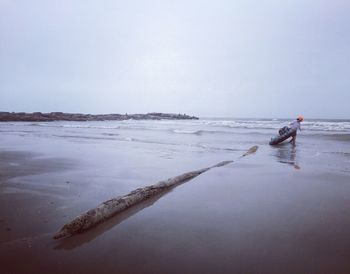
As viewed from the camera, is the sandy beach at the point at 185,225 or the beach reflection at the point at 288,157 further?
the beach reflection at the point at 288,157

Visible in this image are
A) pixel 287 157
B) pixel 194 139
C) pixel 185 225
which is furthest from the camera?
pixel 194 139

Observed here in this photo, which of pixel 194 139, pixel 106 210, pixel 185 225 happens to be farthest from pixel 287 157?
pixel 194 139

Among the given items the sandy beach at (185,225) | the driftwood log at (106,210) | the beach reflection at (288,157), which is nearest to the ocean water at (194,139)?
the beach reflection at (288,157)

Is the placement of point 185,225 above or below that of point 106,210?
below

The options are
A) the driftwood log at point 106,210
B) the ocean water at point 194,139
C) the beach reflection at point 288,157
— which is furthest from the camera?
the ocean water at point 194,139

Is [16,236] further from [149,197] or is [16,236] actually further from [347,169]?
[347,169]

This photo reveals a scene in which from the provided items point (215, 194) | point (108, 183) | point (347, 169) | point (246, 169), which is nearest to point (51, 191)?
point (108, 183)

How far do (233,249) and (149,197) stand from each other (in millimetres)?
2288

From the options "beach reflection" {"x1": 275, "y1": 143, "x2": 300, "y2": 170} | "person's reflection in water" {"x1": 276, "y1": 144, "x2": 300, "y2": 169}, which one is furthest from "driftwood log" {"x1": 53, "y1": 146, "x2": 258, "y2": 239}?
"person's reflection in water" {"x1": 276, "y1": 144, "x2": 300, "y2": 169}

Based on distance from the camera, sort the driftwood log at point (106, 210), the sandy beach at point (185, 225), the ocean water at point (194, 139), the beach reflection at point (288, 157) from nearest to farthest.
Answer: the sandy beach at point (185, 225)
the driftwood log at point (106, 210)
the beach reflection at point (288, 157)
the ocean water at point (194, 139)

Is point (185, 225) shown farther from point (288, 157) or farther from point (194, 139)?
point (194, 139)

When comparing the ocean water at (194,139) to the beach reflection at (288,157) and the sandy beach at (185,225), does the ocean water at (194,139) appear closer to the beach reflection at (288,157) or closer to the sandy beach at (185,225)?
the beach reflection at (288,157)

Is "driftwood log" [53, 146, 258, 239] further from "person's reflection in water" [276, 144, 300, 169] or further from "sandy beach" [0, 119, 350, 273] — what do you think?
"person's reflection in water" [276, 144, 300, 169]

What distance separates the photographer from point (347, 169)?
8.30m
